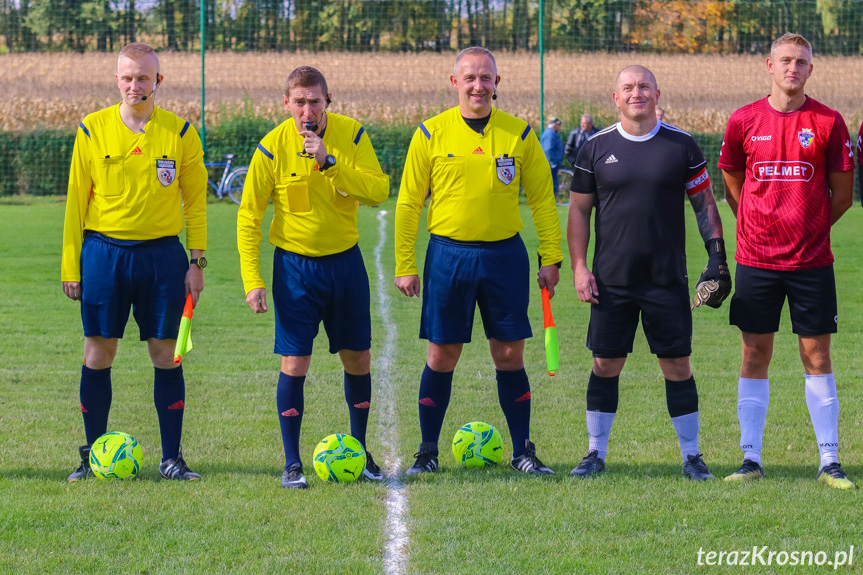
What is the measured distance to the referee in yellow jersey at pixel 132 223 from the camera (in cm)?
526

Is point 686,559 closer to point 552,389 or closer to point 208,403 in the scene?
point 552,389

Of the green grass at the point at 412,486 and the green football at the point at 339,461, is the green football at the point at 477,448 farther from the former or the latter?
the green football at the point at 339,461

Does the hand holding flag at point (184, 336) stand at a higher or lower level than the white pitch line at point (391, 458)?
higher

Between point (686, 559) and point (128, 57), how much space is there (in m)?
3.51

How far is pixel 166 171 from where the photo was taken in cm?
534

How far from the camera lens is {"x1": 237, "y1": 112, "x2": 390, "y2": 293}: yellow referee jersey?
207 inches

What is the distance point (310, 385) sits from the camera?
7742mm

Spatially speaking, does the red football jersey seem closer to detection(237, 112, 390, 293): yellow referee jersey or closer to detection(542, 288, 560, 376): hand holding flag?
detection(542, 288, 560, 376): hand holding flag

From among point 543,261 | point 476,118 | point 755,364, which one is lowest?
point 755,364

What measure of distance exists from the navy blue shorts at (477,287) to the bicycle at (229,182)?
1595 centimetres

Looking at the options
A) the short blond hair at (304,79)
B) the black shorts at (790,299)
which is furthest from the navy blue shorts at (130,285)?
the black shorts at (790,299)

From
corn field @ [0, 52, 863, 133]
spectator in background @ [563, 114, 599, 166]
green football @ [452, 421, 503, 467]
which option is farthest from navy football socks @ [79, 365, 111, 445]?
corn field @ [0, 52, 863, 133]

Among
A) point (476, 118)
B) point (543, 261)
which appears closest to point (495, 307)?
point (543, 261)

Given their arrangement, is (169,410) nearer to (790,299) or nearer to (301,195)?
(301,195)
